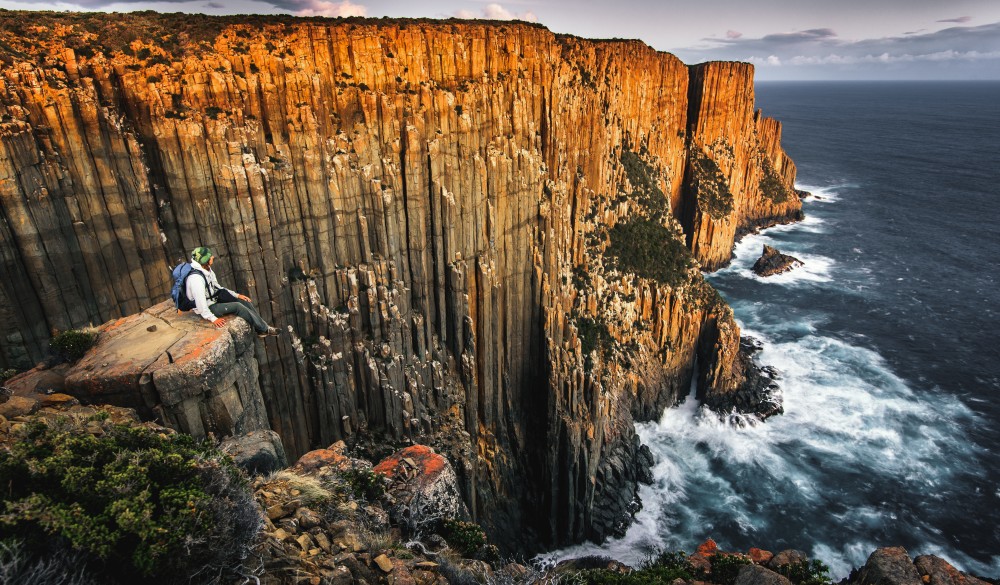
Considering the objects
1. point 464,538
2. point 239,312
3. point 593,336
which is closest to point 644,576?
point 464,538

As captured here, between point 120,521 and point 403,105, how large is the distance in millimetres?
25215

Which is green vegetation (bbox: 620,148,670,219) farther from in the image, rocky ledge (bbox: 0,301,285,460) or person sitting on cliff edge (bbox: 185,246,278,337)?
→ rocky ledge (bbox: 0,301,285,460)

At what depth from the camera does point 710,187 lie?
2908 inches

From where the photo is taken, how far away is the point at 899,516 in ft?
125

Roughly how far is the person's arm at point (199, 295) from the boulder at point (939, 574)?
22763 mm

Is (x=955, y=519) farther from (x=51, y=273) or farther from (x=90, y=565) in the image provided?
(x=51, y=273)

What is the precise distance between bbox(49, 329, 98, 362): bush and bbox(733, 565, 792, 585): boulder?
2031 centimetres

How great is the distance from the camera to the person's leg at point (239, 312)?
14.6m

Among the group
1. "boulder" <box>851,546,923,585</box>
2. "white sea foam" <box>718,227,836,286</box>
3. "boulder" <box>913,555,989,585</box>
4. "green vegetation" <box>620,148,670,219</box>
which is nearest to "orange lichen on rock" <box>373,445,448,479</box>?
"boulder" <box>851,546,923,585</box>

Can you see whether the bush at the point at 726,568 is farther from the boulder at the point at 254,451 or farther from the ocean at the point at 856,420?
the boulder at the point at 254,451

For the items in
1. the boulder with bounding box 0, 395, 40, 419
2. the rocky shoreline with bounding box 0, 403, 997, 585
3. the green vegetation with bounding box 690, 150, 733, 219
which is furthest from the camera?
the green vegetation with bounding box 690, 150, 733, 219

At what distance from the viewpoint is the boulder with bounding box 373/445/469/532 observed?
15070mm

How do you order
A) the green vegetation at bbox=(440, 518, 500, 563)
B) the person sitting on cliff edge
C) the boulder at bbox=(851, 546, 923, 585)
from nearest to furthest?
1. the person sitting on cliff edge
2. the green vegetation at bbox=(440, 518, 500, 563)
3. the boulder at bbox=(851, 546, 923, 585)

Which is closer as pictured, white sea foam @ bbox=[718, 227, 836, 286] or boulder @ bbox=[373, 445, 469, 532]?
boulder @ bbox=[373, 445, 469, 532]
